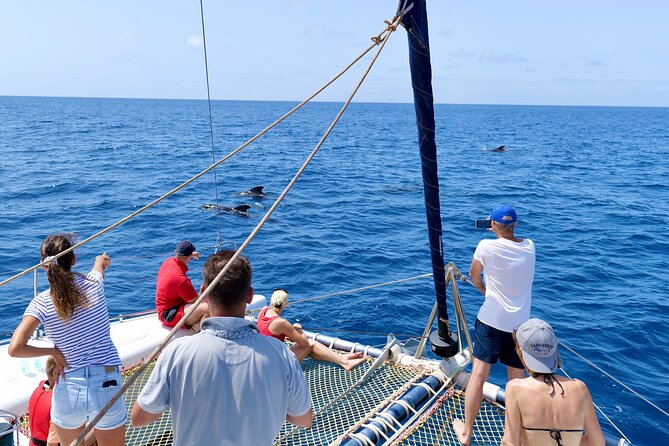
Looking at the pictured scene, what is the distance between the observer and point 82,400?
3.96 meters

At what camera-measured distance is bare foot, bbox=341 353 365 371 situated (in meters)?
6.81

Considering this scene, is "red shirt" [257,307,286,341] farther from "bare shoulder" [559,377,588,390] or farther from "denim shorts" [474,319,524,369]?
"bare shoulder" [559,377,588,390]

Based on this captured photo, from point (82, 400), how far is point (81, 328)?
1.67ft

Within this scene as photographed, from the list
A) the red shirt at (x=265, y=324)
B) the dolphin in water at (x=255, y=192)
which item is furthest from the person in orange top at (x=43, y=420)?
the dolphin in water at (x=255, y=192)

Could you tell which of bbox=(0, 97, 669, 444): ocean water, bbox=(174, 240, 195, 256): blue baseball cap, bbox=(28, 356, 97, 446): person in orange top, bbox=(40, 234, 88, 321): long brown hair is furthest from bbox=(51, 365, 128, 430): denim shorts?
bbox=(0, 97, 669, 444): ocean water

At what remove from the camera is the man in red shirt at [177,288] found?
22.0ft

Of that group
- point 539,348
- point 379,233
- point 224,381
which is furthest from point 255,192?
point 224,381

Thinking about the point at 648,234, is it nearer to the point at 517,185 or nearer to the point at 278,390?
the point at 517,185

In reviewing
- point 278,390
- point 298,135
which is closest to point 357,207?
point 278,390

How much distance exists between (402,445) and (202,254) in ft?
46.2

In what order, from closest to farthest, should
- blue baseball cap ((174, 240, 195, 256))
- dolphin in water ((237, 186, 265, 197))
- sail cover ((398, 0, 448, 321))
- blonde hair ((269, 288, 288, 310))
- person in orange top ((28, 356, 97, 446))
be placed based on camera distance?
person in orange top ((28, 356, 97, 446))
sail cover ((398, 0, 448, 321))
blonde hair ((269, 288, 288, 310))
blue baseball cap ((174, 240, 195, 256))
dolphin in water ((237, 186, 265, 197))

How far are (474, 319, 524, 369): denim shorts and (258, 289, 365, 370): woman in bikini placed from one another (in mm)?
2034

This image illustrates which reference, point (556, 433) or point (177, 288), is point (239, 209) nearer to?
point (177, 288)

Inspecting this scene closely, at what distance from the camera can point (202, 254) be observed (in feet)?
60.3
